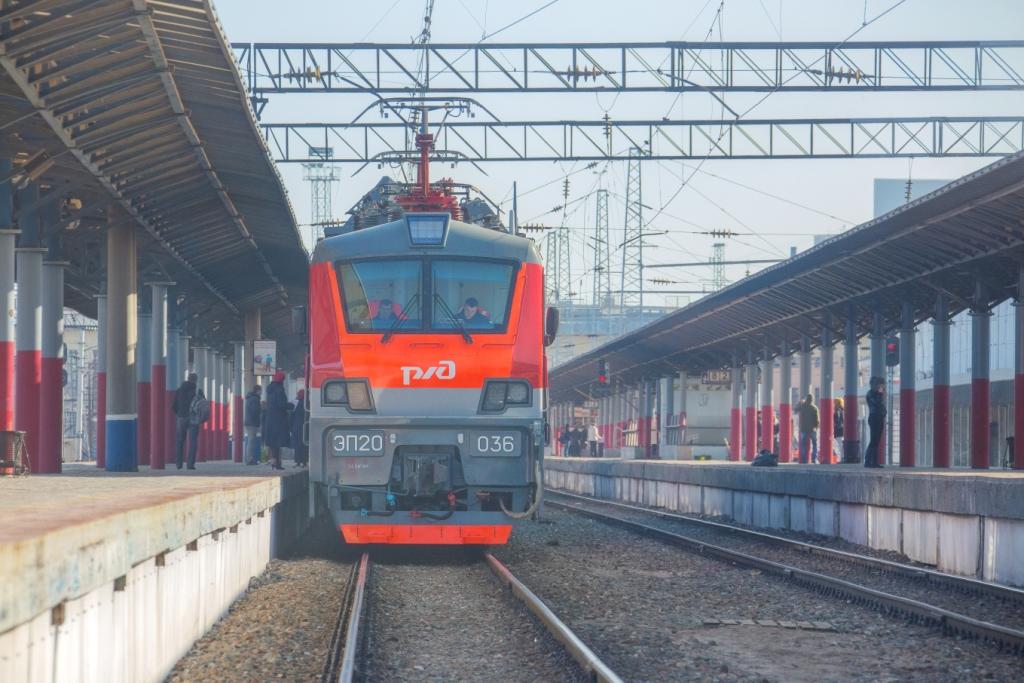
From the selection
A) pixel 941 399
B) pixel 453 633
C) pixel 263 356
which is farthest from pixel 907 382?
pixel 453 633

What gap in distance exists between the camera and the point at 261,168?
21766 millimetres

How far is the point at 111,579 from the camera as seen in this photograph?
23.8ft

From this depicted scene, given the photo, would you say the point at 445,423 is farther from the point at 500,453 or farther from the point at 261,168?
the point at 261,168

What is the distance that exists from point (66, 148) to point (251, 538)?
599 cm

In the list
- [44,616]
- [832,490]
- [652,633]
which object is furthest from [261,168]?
[44,616]

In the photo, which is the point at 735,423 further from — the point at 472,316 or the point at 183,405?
the point at 472,316

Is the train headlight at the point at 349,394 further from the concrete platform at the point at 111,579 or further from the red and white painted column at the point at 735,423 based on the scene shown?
the red and white painted column at the point at 735,423

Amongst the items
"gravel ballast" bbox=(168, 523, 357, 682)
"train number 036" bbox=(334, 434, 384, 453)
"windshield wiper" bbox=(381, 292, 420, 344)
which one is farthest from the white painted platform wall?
"windshield wiper" bbox=(381, 292, 420, 344)

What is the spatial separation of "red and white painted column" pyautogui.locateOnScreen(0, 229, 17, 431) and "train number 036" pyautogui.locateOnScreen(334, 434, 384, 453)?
6667 millimetres

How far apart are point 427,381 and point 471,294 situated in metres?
1.21

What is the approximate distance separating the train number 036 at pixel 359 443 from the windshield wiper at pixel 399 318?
1.11m

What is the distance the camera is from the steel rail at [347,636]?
951cm

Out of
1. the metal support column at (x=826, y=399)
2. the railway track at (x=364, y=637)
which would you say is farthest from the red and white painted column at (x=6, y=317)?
the metal support column at (x=826, y=399)

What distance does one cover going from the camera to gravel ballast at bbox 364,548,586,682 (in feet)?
→ 32.2
